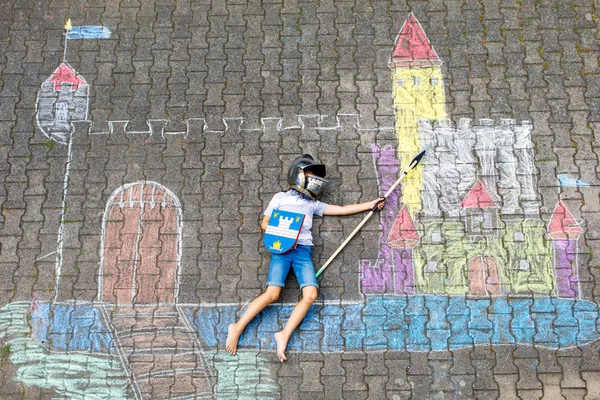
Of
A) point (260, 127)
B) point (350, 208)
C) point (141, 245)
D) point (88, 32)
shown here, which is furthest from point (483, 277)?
point (88, 32)

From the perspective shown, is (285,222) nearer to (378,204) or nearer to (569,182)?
(378,204)

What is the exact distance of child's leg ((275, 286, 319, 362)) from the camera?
19.6 feet

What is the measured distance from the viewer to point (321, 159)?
21.8ft

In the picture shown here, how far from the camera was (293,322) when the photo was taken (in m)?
5.99

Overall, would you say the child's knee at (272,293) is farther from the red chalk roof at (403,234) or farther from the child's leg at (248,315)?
the red chalk roof at (403,234)

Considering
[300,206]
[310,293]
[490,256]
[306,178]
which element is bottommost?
[310,293]

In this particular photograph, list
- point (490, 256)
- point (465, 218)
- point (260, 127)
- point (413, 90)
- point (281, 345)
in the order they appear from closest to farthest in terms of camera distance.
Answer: point (281, 345) → point (490, 256) → point (465, 218) → point (260, 127) → point (413, 90)

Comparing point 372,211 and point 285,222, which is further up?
point 372,211

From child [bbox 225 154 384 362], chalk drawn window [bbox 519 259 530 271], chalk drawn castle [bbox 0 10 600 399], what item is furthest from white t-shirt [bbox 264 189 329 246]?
chalk drawn window [bbox 519 259 530 271]

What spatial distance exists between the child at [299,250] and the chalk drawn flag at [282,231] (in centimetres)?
9

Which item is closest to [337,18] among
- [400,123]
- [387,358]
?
[400,123]

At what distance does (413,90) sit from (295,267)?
2.40m

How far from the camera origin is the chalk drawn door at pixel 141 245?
6.27 metres

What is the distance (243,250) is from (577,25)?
4.60 m
